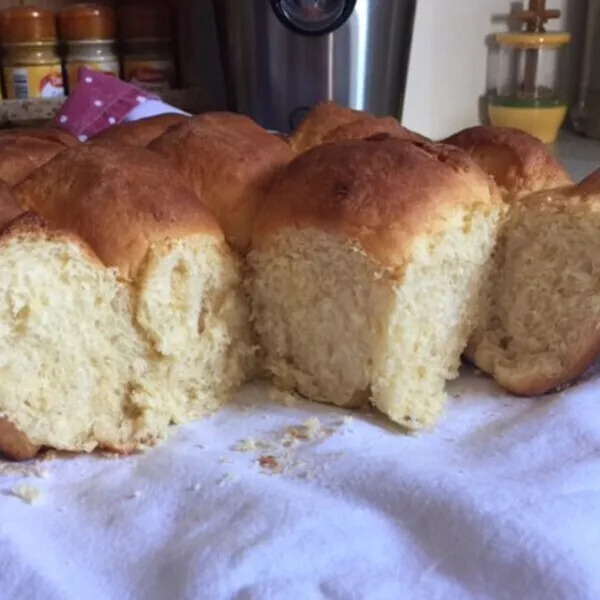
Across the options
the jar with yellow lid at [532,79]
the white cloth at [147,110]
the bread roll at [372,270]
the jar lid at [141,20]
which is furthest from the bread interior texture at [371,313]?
the jar with yellow lid at [532,79]

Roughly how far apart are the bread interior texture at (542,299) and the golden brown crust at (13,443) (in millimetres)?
478

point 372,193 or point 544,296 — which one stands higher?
point 372,193

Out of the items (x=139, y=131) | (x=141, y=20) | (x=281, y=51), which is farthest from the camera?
(x=141, y=20)

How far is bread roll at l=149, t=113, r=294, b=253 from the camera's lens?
3.02 feet

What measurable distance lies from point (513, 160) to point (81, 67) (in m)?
0.83

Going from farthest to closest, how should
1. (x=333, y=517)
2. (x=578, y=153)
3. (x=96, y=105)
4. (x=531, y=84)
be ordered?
(x=531, y=84) → (x=578, y=153) → (x=96, y=105) → (x=333, y=517)

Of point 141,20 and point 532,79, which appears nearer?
point 141,20

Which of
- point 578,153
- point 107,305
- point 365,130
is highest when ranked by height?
point 365,130

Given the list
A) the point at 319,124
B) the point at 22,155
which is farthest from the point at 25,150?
the point at 319,124

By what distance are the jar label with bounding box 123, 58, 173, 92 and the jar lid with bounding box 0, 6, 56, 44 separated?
15cm

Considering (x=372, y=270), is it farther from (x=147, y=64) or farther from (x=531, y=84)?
(x=531, y=84)

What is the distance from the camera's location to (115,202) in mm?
816

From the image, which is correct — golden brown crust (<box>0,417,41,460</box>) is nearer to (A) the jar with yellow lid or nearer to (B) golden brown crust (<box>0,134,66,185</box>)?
(B) golden brown crust (<box>0,134,66,185</box>)

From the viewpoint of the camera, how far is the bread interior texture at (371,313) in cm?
83
